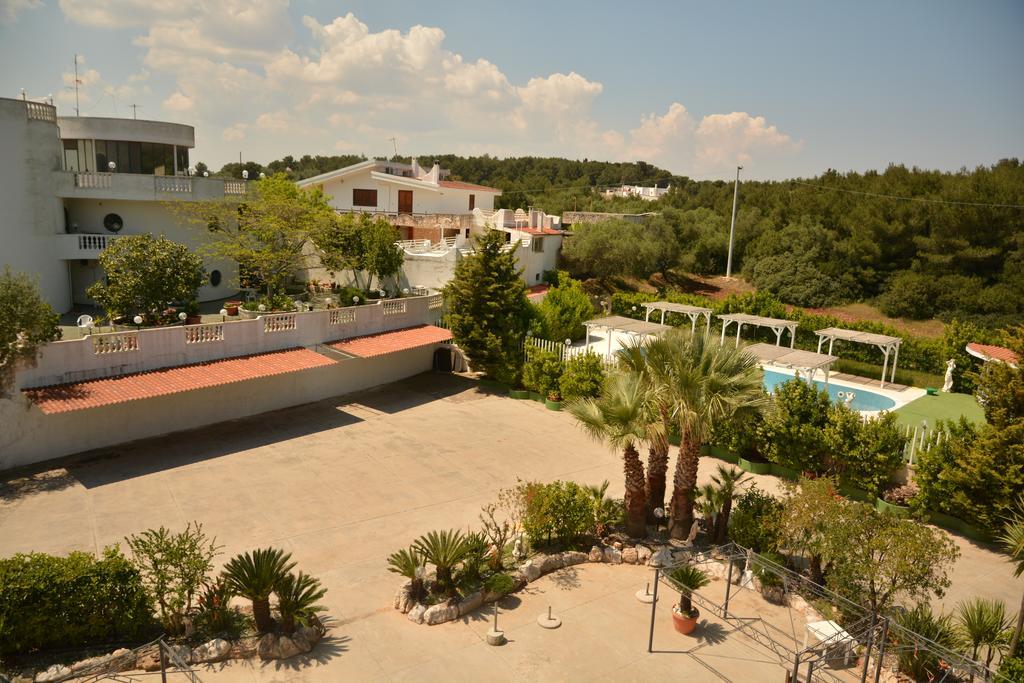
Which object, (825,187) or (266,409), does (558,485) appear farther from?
(825,187)

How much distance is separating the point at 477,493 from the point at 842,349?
24071mm

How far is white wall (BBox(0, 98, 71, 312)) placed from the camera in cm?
2428

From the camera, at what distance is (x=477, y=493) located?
17.1m

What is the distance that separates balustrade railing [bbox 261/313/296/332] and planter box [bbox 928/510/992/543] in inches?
772

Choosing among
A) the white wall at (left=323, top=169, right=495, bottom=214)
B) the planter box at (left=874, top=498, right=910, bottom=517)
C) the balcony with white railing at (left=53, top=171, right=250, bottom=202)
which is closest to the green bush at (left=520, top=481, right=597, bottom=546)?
the planter box at (left=874, top=498, right=910, bottom=517)

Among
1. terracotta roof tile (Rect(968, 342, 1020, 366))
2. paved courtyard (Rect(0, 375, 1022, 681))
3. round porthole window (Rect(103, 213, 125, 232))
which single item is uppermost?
round porthole window (Rect(103, 213, 125, 232))

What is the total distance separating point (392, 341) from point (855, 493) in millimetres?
16202

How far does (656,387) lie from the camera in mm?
A: 14203

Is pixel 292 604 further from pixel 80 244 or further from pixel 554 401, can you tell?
pixel 80 244

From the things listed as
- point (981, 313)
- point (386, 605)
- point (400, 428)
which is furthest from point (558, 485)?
point (981, 313)

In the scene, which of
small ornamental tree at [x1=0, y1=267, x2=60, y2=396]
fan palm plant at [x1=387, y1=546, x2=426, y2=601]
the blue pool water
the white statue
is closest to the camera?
fan palm plant at [x1=387, y1=546, x2=426, y2=601]

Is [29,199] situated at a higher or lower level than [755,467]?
higher

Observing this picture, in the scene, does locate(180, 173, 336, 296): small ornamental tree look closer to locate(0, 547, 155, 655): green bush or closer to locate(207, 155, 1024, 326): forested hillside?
locate(0, 547, 155, 655): green bush

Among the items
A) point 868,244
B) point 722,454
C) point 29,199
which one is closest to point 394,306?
point 722,454
